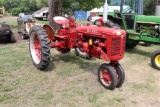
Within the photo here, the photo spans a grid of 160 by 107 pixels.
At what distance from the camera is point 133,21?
Result: 7.05 metres

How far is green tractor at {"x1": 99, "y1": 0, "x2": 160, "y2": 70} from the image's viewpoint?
6.59 meters

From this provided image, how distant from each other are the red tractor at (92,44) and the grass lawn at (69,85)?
24 centimetres

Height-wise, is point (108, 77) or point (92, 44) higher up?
point (92, 44)

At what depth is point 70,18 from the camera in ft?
17.0

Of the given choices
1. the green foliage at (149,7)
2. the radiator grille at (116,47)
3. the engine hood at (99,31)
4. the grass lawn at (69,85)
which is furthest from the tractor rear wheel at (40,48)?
the green foliage at (149,7)

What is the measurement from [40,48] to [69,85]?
3.83ft

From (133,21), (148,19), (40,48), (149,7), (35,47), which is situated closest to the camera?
(40,48)

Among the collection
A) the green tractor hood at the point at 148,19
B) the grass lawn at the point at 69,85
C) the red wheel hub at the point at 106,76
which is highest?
the green tractor hood at the point at 148,19

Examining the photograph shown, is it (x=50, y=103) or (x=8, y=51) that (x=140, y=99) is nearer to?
(x=50, y=103)

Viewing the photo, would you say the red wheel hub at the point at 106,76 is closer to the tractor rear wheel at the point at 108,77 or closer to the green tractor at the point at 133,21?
the tractor rear wheel at the point at 108,77

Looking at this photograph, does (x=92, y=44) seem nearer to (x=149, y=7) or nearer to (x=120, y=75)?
(x=120, y=75)

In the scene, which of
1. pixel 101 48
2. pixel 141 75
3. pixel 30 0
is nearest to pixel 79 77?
pixel 101 48

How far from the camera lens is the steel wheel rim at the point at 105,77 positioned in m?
4.06

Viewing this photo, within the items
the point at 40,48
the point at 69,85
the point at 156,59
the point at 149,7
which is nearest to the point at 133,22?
the point at 156,59
